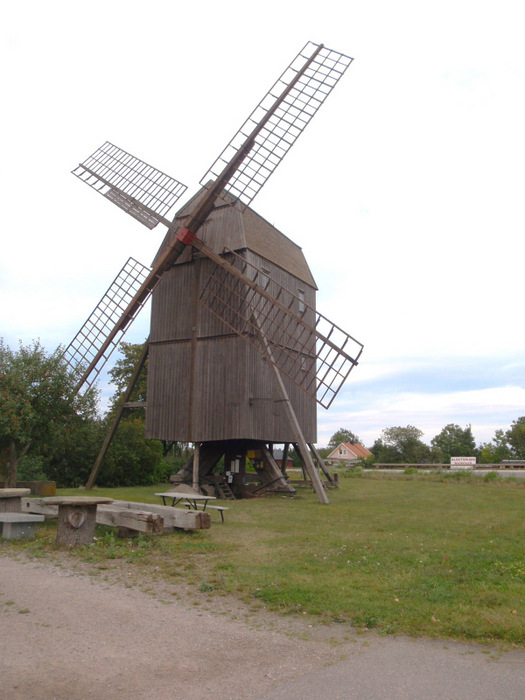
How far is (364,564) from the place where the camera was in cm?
822

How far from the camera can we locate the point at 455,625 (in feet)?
18.1

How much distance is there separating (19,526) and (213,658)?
6991 mm

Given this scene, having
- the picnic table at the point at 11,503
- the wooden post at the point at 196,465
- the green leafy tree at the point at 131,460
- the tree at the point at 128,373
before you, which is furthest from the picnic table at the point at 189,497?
the tree at the point at 128,373

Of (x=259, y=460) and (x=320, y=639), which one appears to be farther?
(x=259, y=460)

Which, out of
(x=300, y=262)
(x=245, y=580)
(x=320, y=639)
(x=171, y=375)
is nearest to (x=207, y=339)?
(x=171, y=375)

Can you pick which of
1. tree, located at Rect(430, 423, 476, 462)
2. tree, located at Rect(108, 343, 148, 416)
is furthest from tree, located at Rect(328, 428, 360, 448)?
tree, located at Rect(108, 343, 148, 416)

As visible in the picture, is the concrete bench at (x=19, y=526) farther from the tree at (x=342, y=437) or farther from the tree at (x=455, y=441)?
the tree at (x=342, y=437)

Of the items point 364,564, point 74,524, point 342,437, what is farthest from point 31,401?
point 342,437

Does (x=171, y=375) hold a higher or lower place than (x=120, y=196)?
lower

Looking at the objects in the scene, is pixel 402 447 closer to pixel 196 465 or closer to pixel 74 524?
pixel 196 465

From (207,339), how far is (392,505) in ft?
28.7

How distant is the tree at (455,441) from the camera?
93062 mm

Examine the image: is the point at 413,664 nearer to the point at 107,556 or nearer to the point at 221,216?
the point at 107,556

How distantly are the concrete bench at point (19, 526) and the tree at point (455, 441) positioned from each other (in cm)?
8849
